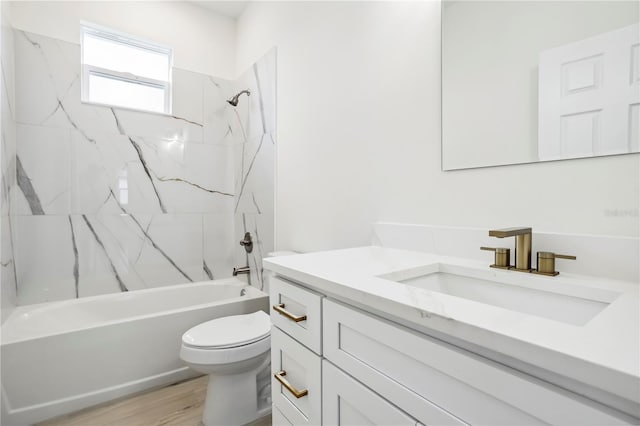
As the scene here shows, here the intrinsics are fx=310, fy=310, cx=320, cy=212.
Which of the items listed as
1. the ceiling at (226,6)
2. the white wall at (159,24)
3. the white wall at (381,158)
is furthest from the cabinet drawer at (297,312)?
the ceiling at (226,6)

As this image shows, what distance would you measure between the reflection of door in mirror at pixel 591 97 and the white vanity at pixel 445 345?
14.2 inches

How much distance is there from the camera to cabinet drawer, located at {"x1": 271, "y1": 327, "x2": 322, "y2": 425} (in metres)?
0.84

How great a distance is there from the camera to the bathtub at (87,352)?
5.32 feet

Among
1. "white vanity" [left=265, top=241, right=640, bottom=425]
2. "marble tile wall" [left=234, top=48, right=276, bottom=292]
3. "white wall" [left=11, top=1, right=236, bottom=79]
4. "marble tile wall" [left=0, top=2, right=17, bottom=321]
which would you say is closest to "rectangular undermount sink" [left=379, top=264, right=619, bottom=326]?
"white vanity" [left=265, top=241, right=640, bottom=425]

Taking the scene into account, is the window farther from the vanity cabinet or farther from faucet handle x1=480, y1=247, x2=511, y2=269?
faucet handle x1=480, y1=247, x2=511, y2=269

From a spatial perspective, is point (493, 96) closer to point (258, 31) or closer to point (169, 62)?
point (258, 31)

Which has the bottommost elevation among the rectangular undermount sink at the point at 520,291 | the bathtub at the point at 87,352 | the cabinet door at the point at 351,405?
the bathtub at the point at 87,352

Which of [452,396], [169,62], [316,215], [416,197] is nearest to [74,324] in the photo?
[316,215]

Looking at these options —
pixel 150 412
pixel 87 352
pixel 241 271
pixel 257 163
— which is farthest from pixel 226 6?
pixel 150 412

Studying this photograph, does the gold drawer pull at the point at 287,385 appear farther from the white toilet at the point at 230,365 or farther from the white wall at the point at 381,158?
the white wall at the point at 381,158

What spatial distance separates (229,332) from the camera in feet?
5.59

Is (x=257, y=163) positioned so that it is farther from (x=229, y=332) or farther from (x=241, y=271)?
(x=229, y=332)

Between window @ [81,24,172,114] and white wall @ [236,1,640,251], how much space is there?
1054mm

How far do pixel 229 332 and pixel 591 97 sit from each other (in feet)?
5.87
